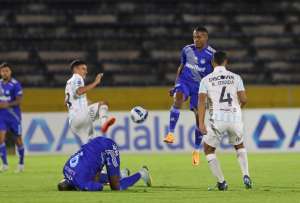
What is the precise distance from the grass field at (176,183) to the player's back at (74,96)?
1.07 meters

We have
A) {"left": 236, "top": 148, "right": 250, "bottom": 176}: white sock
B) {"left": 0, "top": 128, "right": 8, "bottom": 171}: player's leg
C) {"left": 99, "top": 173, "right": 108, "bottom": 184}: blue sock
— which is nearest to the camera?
{"left": 236, "top": 148, "right": 250, "bottom": 176}: white sock

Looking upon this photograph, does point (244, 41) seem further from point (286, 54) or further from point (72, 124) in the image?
point (72, 124)

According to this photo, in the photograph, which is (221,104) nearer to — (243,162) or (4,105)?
(243,162)

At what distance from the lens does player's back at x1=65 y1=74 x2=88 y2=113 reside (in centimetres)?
1277

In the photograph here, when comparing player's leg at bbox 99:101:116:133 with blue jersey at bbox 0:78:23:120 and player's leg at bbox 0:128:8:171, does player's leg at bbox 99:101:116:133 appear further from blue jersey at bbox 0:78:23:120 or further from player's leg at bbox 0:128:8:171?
blue jersey at bbox 0:78:23:120

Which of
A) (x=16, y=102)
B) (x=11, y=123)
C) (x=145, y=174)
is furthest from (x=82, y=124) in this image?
(x=11, y=123)

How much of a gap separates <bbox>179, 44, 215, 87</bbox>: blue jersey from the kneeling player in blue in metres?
3.60

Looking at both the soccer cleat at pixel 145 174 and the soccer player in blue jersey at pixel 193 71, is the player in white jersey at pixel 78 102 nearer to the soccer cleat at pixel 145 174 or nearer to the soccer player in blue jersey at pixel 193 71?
the soccer player in blue jersey at pixel 193 71

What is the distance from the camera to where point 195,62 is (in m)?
13.3

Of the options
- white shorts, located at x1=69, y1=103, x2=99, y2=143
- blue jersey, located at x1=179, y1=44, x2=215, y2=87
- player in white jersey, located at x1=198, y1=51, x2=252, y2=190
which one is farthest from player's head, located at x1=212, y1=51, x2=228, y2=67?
white shorts, located at x1=69, y1=103, x2=99, y2=143

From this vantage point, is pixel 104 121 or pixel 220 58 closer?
pixel 104 121

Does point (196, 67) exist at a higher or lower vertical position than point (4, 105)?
higher

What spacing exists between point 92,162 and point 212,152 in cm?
143

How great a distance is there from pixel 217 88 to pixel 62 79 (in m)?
15.2
